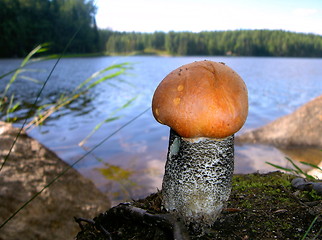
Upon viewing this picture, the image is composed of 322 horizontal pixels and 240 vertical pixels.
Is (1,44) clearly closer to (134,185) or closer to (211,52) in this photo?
(211,52)

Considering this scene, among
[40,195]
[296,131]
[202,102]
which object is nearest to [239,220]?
[202,102]

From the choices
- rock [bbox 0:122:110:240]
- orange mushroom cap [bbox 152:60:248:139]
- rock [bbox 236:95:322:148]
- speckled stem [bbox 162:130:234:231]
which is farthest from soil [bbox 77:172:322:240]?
rock [bbox 236:95:322:148]

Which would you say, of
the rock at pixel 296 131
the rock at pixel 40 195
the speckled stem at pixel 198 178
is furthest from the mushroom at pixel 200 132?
the rock at pixel 296 131

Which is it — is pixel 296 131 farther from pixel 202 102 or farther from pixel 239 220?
pixel 202 102

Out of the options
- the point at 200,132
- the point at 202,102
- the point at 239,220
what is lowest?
the point at 239,220

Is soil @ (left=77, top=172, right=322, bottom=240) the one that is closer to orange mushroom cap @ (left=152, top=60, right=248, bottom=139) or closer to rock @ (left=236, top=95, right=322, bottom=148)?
orange mushroom cap @ (left=152, top=60, right=248, bottom=139)
